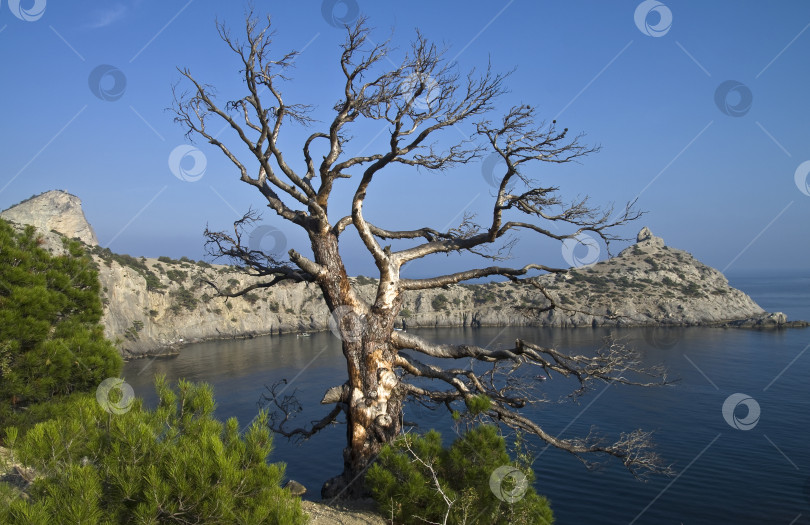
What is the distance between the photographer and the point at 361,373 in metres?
9.16

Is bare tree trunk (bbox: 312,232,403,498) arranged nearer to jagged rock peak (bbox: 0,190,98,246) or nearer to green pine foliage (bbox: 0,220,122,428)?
green pine foliage (bbox: 0,220,122,428)

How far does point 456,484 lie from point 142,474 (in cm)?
385

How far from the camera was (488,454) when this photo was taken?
7.13 m

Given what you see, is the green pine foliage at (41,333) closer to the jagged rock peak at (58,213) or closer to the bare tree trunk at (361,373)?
the bare tree trunk at (361,373)

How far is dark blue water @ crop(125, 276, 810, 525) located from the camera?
20500 mm

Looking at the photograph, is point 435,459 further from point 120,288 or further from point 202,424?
point 120,288

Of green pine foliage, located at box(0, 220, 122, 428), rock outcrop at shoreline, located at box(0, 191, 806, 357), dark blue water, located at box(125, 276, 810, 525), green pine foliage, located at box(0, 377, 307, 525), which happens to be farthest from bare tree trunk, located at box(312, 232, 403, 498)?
rock outcrop at shoreline, located at box(0, 191, 806, 357)

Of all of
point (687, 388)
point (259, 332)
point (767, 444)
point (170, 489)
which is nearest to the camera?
point (170, 489)

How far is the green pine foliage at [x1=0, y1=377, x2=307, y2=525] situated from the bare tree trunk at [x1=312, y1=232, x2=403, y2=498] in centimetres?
275

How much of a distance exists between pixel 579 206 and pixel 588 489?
54.3 ft

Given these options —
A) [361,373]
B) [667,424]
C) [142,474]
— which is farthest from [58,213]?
[142,474]

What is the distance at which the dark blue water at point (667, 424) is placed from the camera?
20500mm

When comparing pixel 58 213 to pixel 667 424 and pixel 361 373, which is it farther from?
pixel 361 373

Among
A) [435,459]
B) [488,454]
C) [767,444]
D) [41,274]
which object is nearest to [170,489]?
[435,459]
